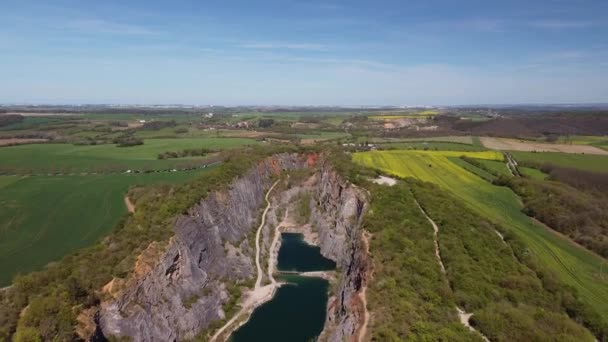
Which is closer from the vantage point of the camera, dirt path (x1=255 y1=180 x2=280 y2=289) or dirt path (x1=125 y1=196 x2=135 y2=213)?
dirt path (x1=255 y1=180 x2=280 y2=289)

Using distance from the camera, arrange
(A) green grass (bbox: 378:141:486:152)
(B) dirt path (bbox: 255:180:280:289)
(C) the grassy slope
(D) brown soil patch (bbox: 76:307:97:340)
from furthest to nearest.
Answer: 1. (A) green grass (bbox: 378:141:486:152)
2. (B) dirt path (bbox: 255:180:280:289)
3. (D) brown soil patch (bbox: 76:307:97:340)
4. (C) the grassy slope

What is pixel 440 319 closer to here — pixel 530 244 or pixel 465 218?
pixel 465 218

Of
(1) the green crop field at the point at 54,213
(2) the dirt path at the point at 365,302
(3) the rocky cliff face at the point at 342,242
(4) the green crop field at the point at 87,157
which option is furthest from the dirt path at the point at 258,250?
(4) the green crop field at the point at 87,157

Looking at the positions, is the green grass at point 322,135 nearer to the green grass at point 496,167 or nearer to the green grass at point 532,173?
the green grass at point 496,167

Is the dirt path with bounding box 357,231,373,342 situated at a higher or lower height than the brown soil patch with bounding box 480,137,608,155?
lower

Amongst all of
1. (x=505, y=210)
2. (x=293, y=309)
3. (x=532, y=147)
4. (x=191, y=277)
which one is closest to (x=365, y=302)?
(x=293, y=309)

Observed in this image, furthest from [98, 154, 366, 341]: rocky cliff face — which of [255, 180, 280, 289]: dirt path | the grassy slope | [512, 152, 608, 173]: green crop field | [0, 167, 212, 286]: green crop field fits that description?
[512, 152, 608, 173]: green crop field

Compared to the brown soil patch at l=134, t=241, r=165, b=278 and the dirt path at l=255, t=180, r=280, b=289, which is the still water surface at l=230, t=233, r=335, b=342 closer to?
the dirt path at l=255, t=180, r=280, b=289
